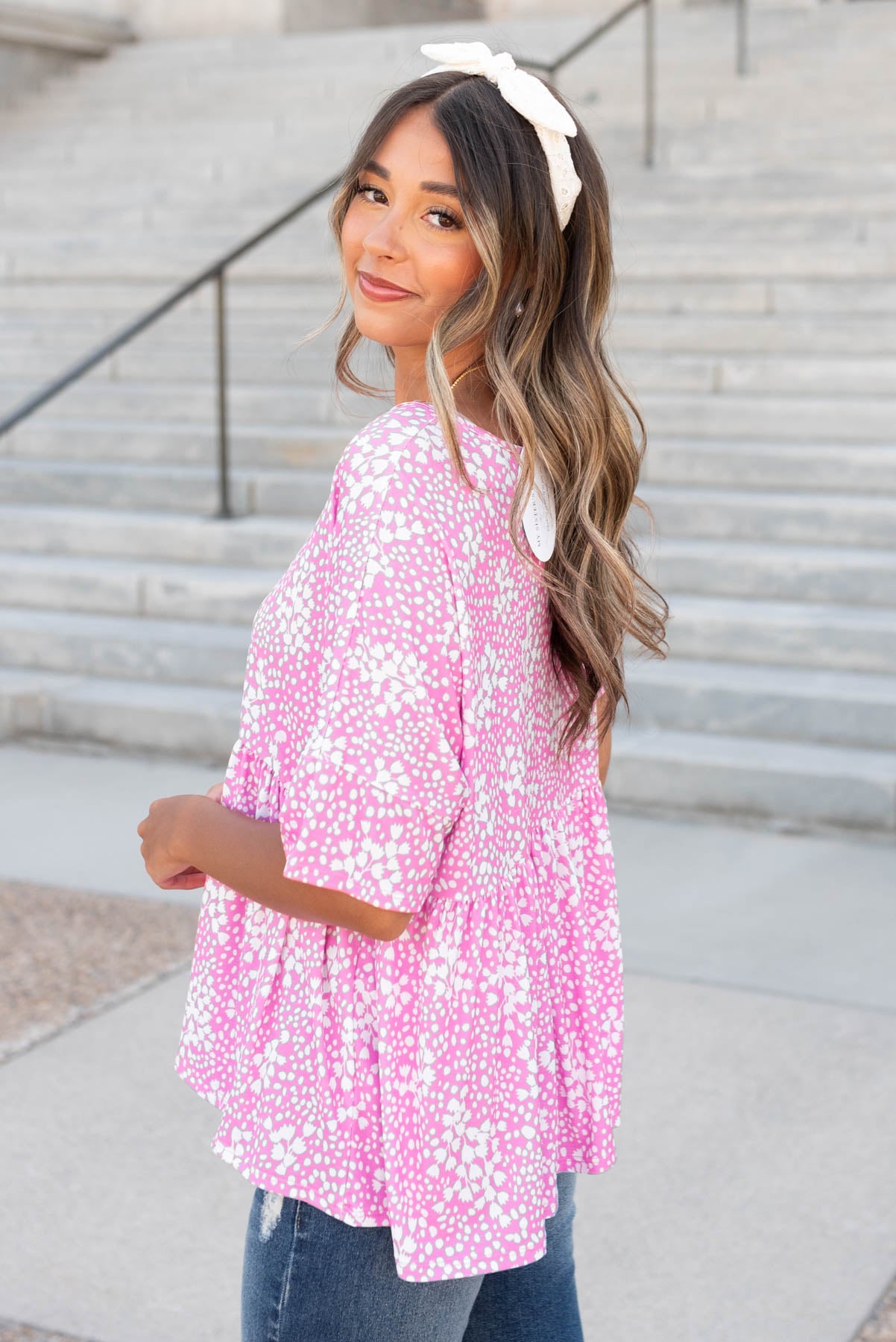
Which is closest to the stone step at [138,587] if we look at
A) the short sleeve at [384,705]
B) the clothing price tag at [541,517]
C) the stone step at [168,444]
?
the stone step at [168,444]

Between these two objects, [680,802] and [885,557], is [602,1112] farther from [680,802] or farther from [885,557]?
[885,557]

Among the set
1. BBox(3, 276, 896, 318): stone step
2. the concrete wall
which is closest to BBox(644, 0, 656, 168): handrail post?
BBox(3, 276, 896, 318): stone step

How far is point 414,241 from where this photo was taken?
1.44 meters

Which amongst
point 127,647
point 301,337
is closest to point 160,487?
point 301,337

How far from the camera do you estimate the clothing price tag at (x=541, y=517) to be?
1370 mm

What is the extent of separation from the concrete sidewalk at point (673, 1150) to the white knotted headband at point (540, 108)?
1788 millimetres

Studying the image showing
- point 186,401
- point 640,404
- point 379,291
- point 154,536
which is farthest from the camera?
point 186,401

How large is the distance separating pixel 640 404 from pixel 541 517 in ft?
19.2

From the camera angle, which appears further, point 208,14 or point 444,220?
point 208,14

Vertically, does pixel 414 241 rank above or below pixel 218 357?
below

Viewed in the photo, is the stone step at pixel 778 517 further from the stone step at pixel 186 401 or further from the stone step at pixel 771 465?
the stone step at pixel 186 401

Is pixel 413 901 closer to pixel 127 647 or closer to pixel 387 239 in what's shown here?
pixel 387 239

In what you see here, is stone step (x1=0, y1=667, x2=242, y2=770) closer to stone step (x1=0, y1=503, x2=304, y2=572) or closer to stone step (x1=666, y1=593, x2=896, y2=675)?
stone step (x1=0, y1=503, x2=304, y2=572)

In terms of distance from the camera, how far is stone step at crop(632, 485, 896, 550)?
608cm
